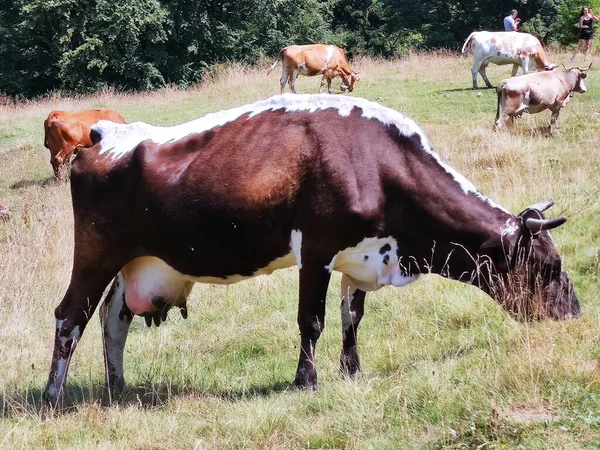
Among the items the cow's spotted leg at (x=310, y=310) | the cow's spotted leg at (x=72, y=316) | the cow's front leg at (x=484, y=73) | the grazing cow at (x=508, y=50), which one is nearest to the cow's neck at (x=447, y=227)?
the cow's spotted leg at (x=310, y=310)

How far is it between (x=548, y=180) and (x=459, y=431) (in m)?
7.04

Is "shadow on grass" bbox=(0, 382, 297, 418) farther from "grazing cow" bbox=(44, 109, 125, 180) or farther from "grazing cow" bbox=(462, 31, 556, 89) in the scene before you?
"grazing cow" bbox=(462, 31, 556, 89)

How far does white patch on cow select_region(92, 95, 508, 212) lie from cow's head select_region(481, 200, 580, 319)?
266 millimetres

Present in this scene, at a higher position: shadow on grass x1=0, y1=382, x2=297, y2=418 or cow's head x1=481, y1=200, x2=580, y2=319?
cow's head x1=481, y1=200, x2=580, y2=319

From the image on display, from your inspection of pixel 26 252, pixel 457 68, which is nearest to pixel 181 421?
pixel 26 252

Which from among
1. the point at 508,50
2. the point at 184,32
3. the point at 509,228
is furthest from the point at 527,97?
the point at 184,32

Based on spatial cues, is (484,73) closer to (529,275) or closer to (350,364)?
(529,275)

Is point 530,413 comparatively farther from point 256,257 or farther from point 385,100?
point 385,100

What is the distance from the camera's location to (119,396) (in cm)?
598

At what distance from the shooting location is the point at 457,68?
26250 mm

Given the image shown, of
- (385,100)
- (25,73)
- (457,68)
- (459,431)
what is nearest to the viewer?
(459,431)

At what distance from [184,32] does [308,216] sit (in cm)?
3986

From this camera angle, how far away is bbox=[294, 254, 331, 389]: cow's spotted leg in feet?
17.6

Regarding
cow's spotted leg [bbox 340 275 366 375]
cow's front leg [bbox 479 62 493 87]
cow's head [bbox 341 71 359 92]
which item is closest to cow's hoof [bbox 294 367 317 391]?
cow's spotted leg [bbox 340 275 366 375]
